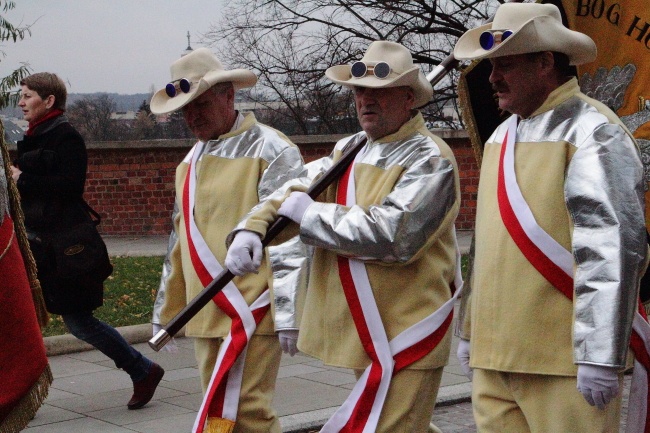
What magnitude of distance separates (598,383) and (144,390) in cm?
377

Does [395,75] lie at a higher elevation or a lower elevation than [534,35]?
lower

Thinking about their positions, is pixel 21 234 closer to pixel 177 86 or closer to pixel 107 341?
pixel 177 86

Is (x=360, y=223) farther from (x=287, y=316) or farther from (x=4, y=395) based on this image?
(x=4, y=395)

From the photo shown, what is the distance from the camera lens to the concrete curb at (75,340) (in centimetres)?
814

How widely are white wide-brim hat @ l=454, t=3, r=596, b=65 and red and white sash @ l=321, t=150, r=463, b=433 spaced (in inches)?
36.0

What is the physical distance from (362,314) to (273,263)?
2.03ft

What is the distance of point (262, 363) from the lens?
4.78 metres

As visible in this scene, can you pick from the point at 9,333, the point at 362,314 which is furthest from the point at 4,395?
the point at 362,314

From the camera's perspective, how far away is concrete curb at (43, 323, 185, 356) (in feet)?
26.7

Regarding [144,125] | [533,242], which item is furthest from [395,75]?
[144,125]

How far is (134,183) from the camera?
1662 cm

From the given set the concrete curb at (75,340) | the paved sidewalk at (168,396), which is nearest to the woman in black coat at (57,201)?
the paved sidewalk at (168,396)

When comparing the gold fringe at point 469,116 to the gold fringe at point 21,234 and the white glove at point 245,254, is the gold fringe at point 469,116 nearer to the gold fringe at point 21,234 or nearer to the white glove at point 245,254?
the white glove at point 245,254

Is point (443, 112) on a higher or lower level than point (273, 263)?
lower
